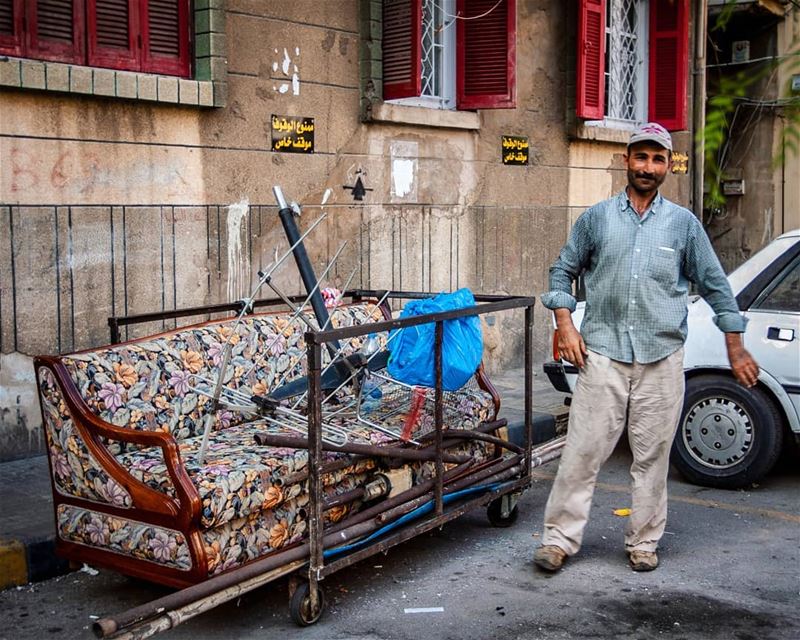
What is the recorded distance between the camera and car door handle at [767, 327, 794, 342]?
20.1 feet

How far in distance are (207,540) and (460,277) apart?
6204 mm

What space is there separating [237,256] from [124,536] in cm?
396

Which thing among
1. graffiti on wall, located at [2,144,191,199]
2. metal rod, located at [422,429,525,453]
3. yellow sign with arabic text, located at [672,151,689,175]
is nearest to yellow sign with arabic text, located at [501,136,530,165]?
yellow sign with arabic text, located at [672,151,689,175]

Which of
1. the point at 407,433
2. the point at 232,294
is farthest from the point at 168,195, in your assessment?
the point at 407,433

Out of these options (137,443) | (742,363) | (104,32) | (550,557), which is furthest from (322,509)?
(104,32)

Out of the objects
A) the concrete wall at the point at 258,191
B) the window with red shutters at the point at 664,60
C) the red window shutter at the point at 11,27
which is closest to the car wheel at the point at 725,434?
the concrete wall at the point at 258,191

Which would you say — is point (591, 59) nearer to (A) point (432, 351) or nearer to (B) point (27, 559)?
(A) point (432, 351)

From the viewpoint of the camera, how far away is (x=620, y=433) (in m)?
4.79

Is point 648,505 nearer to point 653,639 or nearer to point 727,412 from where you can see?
point 653,639

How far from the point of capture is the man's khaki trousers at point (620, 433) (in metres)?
4.72

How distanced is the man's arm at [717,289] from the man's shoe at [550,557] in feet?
3.56

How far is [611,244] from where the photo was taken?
15.5 feet

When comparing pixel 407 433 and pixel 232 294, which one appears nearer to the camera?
pixel 407 433

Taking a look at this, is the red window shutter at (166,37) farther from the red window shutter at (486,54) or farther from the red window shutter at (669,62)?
the red window shutter at (669,62)
